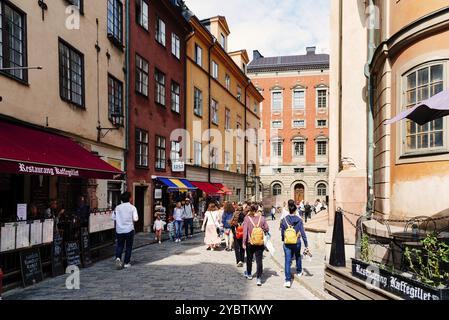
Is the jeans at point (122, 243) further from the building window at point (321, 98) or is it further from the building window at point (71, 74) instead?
the building window at point (321, 98)

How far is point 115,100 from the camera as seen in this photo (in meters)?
16.7

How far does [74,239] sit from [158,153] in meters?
11.1

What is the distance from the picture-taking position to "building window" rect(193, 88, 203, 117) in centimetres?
2630

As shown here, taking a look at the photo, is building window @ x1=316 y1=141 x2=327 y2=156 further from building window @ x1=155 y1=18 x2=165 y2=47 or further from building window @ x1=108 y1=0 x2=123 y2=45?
building window @ x1=108 y1=0 x2=123 y2=45

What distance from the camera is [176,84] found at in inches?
917

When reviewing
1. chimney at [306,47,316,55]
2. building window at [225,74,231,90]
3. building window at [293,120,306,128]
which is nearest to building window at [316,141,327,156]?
building window at [293,120,306,128]

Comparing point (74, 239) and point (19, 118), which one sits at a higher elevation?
point (19, 118)

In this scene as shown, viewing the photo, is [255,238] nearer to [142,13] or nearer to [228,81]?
[142,13]

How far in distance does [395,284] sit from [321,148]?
4887 centimetres

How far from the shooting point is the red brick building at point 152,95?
1820 cm

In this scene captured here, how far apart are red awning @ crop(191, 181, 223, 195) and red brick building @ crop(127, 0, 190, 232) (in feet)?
5.97

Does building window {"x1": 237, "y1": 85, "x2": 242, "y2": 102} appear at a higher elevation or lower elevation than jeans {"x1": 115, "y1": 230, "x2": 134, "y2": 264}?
higher
